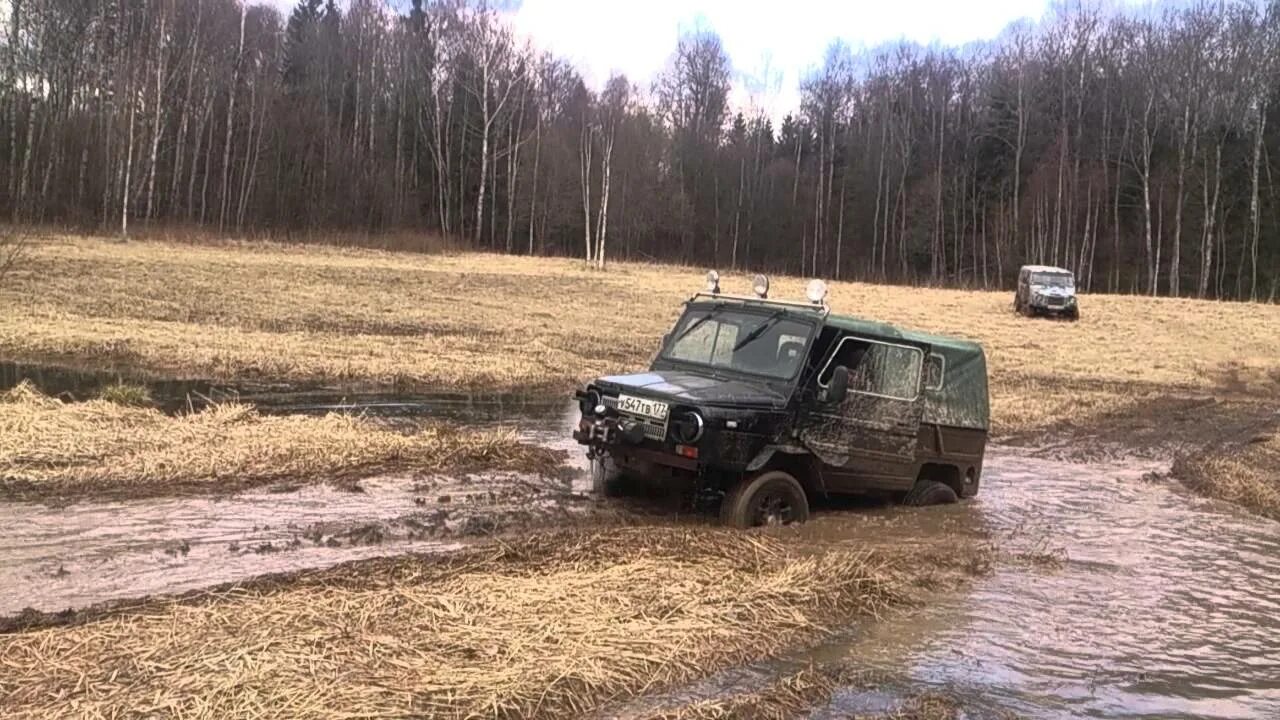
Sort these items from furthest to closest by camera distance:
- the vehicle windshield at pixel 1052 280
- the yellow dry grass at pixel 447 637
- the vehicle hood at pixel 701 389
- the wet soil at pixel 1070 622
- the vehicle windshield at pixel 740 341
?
the vehicle windshield at pixel 1052 280, the vehicle windshield at pixel 740 341, the vehicle hood at pixel 701 389, the wet soil at pixel 1070 622, the yellow dry grass at pixel 447 637

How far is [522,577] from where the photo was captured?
6.75 meters

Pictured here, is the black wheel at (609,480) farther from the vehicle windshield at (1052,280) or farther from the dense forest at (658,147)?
the dense forest at (658,147)

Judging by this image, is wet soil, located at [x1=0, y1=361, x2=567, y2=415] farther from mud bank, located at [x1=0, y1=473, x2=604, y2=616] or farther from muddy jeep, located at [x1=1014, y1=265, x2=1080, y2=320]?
muddy jeep, located at [x1=1014, y1=265, x2=1080, y2=320]

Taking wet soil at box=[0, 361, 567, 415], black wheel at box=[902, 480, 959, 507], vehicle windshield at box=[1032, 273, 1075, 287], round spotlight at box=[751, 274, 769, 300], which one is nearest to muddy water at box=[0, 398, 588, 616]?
round spotlight at box=[751, 274, 769, 300]

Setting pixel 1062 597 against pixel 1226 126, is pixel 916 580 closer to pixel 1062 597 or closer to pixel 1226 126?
pixel 1062 597

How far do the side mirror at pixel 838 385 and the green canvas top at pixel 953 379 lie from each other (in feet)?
3.32

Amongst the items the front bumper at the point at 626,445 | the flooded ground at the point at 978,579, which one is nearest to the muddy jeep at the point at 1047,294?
the flooded ground at the point at 978,579

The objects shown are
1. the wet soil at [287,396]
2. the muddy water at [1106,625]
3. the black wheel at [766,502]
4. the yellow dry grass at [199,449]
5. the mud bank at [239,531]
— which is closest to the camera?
the muddy water at [1106,625]

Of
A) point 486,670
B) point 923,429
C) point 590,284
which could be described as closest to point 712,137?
point 590,284

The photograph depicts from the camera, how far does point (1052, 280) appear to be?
36.7 m

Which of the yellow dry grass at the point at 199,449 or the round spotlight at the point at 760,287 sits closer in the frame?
the yellow dry grass at the point at 199,449

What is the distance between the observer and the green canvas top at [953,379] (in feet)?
33.6

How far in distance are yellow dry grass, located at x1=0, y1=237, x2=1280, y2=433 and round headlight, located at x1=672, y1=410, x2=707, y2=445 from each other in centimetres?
1029

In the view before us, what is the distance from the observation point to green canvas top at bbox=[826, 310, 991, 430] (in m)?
10.2
